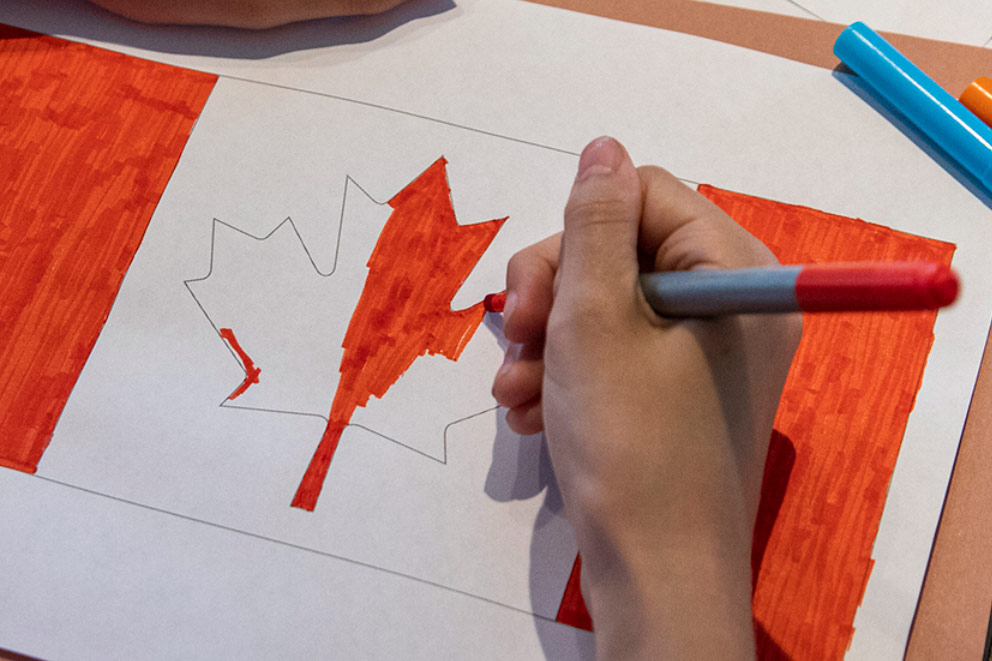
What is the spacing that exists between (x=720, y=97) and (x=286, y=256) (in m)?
0.40

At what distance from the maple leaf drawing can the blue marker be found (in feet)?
1.12

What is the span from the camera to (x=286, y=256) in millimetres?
636

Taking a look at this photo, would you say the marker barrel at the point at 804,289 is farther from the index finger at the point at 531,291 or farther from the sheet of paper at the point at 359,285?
the sheet of paper at the point at 359,285

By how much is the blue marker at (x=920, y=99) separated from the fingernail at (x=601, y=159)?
31 centimetres

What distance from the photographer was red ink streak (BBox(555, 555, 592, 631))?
1.82 feet

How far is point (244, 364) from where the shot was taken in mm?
607

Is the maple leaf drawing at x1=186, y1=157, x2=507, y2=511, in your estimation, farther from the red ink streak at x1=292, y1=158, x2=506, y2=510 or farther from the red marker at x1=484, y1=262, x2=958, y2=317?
the red marker at x1=484, y1=262, x2=958, y2=317

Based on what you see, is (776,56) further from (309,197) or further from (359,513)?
(359,513)

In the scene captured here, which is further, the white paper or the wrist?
the white paper

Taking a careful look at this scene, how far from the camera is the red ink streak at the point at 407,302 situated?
0.60 m

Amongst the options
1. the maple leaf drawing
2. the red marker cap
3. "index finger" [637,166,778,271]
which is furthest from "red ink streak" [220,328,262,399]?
the red marker cap

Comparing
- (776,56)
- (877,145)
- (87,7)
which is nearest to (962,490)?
(877,145)

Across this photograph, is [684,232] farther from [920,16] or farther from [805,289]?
[920,16]

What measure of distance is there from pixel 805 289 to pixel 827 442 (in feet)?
0.94
